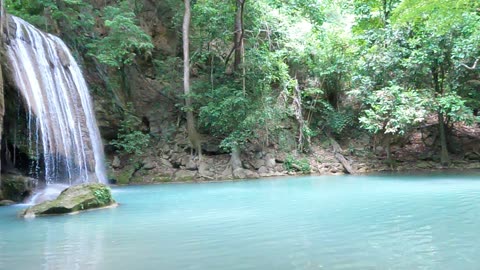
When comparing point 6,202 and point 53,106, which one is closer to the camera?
point 6,202

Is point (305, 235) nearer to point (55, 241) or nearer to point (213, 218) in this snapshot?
point (213, 218)

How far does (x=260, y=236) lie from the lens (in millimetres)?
5703

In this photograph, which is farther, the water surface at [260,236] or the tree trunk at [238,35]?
the tree trunk at [238,35]

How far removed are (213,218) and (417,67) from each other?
13956 mm

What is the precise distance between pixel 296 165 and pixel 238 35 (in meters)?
6.42

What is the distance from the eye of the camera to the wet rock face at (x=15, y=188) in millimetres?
11641

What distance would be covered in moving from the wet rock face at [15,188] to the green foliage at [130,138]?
594 cm

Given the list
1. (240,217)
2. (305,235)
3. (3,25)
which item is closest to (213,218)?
(240,217)

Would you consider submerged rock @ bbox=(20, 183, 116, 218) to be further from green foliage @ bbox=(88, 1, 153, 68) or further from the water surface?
green foliage @ bbox=(88, 1, 153, 68)

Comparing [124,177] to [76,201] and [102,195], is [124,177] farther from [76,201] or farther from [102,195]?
[76,201]

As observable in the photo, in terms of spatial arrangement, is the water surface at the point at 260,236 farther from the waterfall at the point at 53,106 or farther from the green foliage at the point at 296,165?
the green foliage at the point at 296,165

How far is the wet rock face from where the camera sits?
38.2ft

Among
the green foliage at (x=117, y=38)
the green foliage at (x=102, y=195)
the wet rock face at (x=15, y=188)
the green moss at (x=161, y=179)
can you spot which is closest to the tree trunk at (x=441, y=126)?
the green moss at (x=161, y=179)

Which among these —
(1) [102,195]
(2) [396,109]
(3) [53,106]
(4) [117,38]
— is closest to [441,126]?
(2) [396,109]
